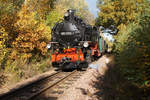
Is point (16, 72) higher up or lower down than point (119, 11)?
lower down

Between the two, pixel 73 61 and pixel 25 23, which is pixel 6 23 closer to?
pixel 25 23

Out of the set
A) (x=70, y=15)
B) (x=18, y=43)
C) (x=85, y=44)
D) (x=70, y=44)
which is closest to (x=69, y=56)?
(x=70, y=44)

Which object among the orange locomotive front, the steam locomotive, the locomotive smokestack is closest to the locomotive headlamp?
the steam locomotive

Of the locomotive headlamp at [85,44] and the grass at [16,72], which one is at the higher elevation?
the locomotive headlamp at [85,44]

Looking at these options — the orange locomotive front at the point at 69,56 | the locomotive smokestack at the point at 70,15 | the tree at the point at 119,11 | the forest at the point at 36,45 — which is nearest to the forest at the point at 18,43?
the forest at the point at 36,45

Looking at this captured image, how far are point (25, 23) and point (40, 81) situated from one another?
14.2 feet

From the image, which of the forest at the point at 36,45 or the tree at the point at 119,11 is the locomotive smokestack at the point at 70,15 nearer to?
the forest at the point at 36,45

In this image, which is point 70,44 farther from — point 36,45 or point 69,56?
point 36,45

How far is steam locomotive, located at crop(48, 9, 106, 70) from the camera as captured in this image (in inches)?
416

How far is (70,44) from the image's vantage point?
36.7 ft

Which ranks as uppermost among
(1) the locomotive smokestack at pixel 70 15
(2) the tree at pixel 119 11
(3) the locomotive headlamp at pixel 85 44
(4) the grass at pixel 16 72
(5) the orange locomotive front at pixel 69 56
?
(2) the tree at pixel 119 11

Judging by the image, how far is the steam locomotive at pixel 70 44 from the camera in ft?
34.7

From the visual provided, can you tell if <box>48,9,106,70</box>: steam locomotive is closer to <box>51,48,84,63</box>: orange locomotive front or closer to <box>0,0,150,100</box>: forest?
<box>51,48,84,63</box>: orange locomotive front

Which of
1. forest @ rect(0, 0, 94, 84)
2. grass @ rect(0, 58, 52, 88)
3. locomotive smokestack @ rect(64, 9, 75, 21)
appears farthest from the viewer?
locomotive smokestack @ rect(64, 9, 75, 21)
